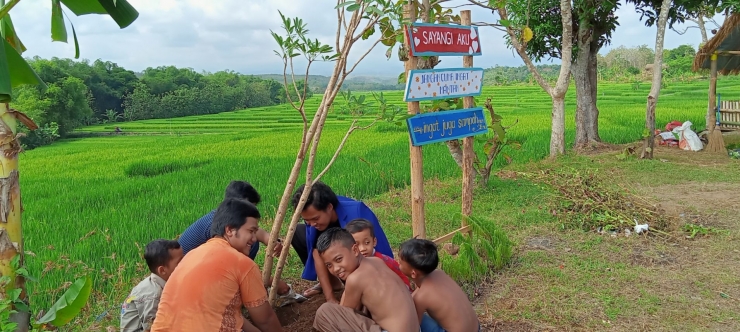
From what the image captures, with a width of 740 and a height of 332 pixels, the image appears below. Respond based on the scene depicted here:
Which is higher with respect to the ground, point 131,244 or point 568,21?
point 568,21

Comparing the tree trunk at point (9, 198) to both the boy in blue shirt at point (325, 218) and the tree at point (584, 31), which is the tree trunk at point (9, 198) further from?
the tree at point (584, 31)

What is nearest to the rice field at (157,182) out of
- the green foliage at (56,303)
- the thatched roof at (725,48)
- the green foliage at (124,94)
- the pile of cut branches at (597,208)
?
the green foliage at (56,303)

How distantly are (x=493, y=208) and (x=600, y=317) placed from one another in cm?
279

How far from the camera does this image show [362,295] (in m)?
2.57

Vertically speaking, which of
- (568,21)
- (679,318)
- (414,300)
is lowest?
(679,318)

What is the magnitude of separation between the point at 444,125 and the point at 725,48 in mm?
8202

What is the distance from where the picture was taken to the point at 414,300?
2680mm

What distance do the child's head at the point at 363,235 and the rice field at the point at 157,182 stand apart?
0.65 meters

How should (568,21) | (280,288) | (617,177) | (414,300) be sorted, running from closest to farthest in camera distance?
(414,300)
(280,288)
(617,177)
(568,21)

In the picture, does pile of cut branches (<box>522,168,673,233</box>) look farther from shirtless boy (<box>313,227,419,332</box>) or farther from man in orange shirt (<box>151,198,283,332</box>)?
man in orange shirt (<box>151,198,283,332</box>)

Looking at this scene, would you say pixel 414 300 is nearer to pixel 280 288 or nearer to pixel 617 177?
pixel 280 288

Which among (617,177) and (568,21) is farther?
(568,21)

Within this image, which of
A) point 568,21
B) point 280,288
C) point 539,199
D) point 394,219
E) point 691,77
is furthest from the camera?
point 691,77

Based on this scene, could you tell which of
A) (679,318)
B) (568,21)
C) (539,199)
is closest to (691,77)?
(568,21)
